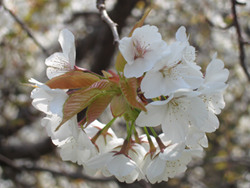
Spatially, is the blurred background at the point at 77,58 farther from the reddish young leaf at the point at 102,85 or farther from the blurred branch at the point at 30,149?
the reddish young leaf at the point at 102,85

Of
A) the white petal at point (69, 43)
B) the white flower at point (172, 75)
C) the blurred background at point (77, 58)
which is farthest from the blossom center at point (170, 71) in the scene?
the blurred background at point (77, 58)

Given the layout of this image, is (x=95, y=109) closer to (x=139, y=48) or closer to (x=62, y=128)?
(x=62, y=128)

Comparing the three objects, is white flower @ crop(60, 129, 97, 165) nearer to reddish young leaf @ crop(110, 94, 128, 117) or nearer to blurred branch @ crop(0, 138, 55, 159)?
reddish young leaf @ crop(110, 94, 128, 117)

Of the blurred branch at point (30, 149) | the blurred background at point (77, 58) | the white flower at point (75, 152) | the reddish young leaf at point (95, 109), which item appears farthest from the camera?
the blurred branch at point (30, 149)

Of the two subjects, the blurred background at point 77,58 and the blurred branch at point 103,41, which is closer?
the blurred branch at point 103,41

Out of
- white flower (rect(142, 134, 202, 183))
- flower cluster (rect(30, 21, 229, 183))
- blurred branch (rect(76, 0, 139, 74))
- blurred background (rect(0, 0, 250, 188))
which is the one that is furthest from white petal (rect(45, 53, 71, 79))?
blurred branch (rect(76, 0, 139, 74))

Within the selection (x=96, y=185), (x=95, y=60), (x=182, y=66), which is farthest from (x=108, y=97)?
(x=96, y=185)
